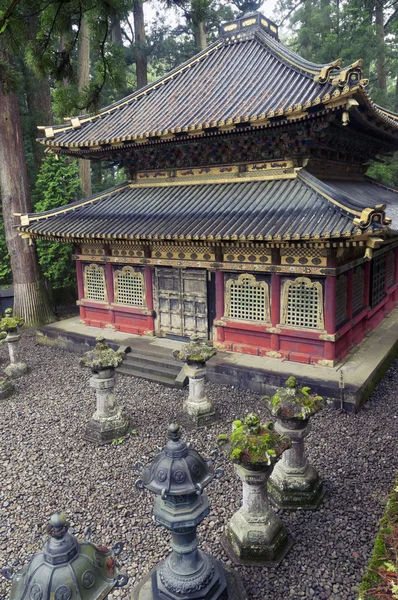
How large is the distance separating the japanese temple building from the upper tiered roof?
0.04m

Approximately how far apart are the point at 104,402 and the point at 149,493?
2.29 m

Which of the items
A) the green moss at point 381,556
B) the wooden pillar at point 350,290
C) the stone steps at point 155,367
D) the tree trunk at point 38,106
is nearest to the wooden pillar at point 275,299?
the wooden pillar at point 350,290

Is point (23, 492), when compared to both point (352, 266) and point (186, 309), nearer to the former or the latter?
point (186, 309)

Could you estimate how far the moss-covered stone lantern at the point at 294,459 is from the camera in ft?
19.4

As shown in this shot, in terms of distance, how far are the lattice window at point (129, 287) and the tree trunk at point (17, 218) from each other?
4418mm

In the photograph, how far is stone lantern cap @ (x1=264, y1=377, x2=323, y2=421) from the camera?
5.85 metres

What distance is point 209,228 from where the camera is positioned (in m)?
9.99

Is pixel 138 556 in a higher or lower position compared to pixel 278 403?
lower

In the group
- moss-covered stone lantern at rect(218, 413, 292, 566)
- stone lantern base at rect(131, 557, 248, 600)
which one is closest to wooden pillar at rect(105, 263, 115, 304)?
moss-covered stone lantern at rect(218, 413, 292, 566)

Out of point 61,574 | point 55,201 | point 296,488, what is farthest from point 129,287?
point 61,574

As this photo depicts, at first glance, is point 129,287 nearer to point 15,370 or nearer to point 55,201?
point 15,370

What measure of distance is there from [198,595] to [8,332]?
8.80 meters

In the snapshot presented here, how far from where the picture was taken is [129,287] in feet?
43.0

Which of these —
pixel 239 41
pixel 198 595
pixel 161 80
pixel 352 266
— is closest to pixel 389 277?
pixel 352 266
